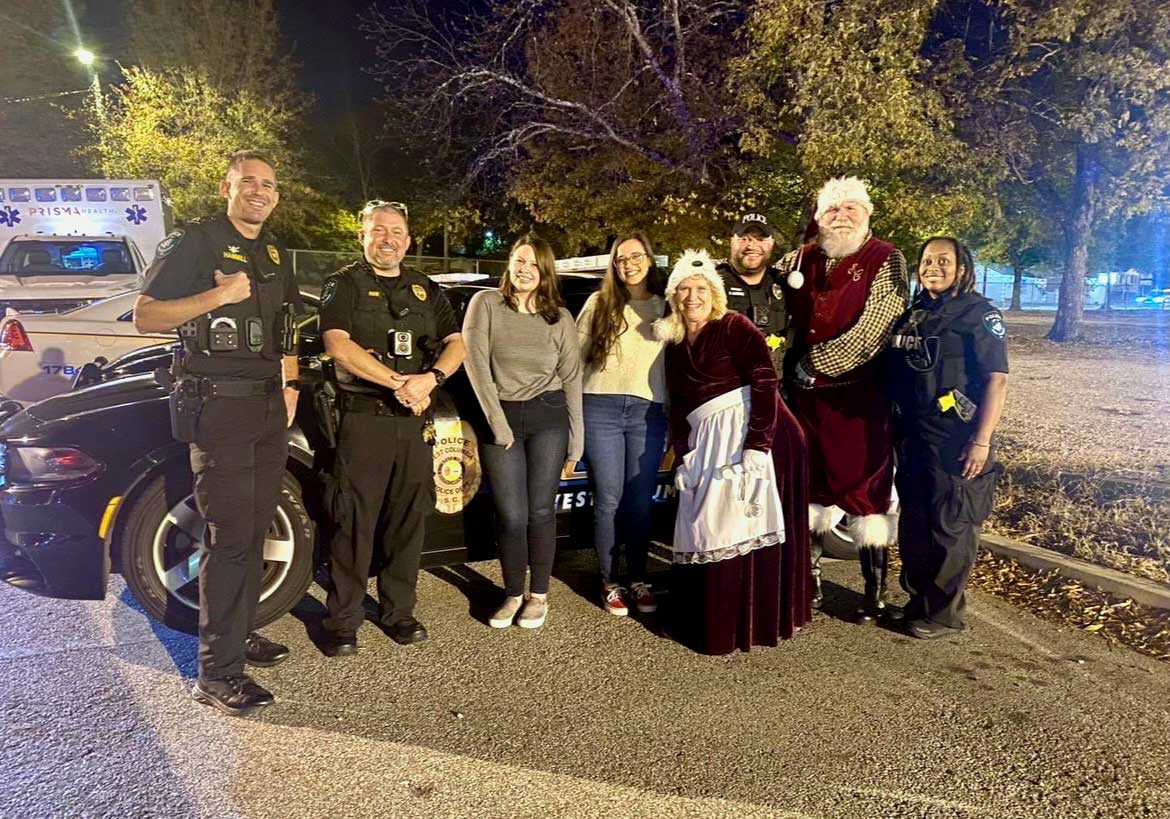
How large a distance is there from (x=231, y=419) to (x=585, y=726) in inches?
65.1

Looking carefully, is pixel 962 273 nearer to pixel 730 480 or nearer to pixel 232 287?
pixel 730 480

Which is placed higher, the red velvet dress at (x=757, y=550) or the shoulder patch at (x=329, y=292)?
the shoulder patch at (x=329, y=292)

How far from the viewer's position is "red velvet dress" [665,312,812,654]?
3.29 metres

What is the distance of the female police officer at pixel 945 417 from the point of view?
3395mm

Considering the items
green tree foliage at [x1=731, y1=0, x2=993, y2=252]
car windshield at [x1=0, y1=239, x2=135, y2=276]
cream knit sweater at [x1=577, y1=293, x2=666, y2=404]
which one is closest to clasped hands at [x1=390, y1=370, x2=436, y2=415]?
cream knit sweater at [x1=577, y1=293, x2=666, y2=404]

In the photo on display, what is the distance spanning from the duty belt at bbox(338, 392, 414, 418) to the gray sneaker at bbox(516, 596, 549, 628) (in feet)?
3.58

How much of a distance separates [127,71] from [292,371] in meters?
21.6

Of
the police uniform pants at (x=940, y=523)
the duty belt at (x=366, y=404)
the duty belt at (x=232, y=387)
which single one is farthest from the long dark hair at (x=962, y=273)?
the duty belt at (x=232, y=387)

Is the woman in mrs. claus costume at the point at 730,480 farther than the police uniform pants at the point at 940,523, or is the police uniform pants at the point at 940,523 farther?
the police uniform pants at the point at 940,523

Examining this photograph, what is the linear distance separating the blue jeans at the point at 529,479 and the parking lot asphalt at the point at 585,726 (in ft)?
1.14

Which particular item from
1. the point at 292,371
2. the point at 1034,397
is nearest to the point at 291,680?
the point at 292,371

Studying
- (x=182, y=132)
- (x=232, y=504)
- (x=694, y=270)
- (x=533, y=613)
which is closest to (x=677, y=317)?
(x=694, y=270)

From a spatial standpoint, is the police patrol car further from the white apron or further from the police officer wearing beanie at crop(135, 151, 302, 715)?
the white apron

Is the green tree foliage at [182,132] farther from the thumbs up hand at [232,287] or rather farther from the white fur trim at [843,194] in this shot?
the white fur trim at [843,194]
